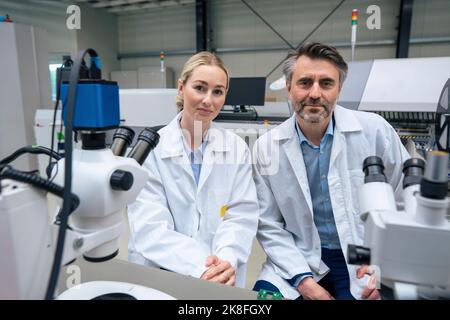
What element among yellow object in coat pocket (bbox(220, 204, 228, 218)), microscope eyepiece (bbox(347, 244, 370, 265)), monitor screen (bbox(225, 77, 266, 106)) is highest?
monitor screen (bbox(225, 77, 266, 106))

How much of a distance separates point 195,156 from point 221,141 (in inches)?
4.4

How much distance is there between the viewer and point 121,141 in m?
0.54

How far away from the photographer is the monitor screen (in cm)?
212

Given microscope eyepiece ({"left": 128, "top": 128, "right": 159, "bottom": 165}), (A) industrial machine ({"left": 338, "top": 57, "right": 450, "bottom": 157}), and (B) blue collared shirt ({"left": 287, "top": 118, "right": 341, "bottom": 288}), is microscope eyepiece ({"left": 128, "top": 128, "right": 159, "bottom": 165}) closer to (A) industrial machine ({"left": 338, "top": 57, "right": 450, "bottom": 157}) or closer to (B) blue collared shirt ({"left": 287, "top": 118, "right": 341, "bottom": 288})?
(B) blue collared shirt ({"left": 287, "top": 118, "right": 341, "bottom": 288})

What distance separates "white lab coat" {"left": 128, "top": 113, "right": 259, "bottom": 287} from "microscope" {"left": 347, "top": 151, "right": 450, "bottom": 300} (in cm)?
57

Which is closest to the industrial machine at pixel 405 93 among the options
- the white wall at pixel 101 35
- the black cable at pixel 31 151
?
the black cable at pixel 31 151

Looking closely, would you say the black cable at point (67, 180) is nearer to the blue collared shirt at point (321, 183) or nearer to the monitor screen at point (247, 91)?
the blue collared shirt at point (321, 183)

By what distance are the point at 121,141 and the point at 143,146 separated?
0.04 meters

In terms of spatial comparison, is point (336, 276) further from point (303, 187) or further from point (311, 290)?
point (303, 187)

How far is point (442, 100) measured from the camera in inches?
37.7

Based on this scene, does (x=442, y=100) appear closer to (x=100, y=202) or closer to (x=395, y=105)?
(x=395, y=105)

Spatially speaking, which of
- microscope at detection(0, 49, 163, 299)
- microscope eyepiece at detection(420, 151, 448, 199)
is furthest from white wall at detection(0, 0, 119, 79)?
microscope eyepiece at detection(420, 151, 448, 199)

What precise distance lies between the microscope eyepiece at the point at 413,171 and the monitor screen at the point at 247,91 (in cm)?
169
